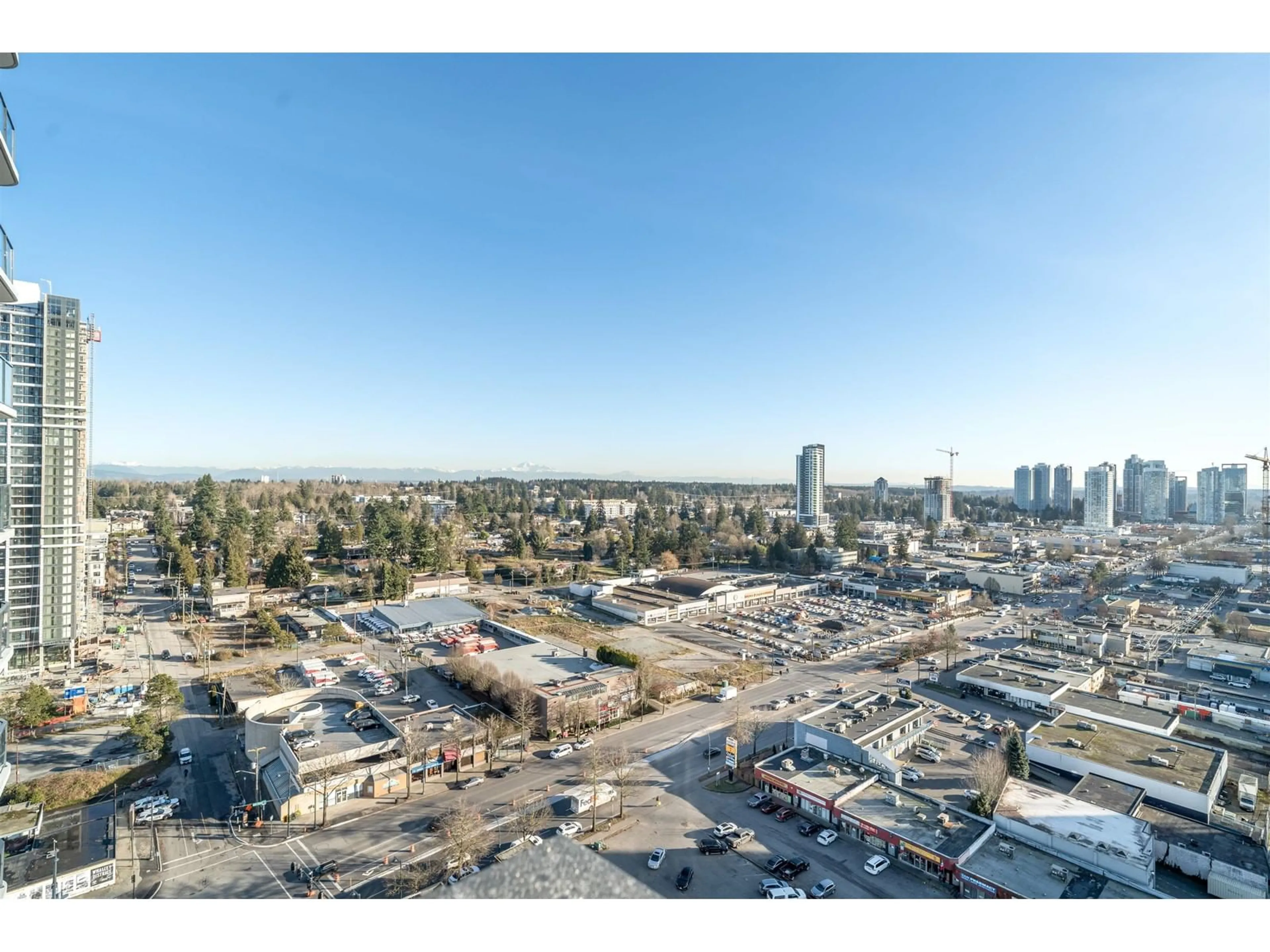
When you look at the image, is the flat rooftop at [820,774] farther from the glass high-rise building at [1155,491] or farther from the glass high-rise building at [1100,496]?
the glass high-rise building at [1155,491]

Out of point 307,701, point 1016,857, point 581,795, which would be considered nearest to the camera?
point 1016,857

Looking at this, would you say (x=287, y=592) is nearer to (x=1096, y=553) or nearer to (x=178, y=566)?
(x=178, y=566)

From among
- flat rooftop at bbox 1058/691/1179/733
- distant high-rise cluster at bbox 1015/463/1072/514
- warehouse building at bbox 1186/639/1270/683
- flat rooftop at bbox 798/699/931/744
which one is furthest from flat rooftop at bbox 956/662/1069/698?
distant high-rise cluster at bbox 1015/463/1072/514

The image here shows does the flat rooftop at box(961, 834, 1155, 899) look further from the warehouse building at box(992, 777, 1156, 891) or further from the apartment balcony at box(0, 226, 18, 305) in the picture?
the apartment balcony at box(0, 226, 18, 305)

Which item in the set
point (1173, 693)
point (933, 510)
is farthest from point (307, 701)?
point (933, 510)

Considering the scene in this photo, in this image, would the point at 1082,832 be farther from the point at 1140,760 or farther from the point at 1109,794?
the point at 1140,760

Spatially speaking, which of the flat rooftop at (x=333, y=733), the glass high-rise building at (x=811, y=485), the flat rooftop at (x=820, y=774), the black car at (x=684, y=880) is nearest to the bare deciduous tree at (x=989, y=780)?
the flat rooftop at (x=820, y=774)
